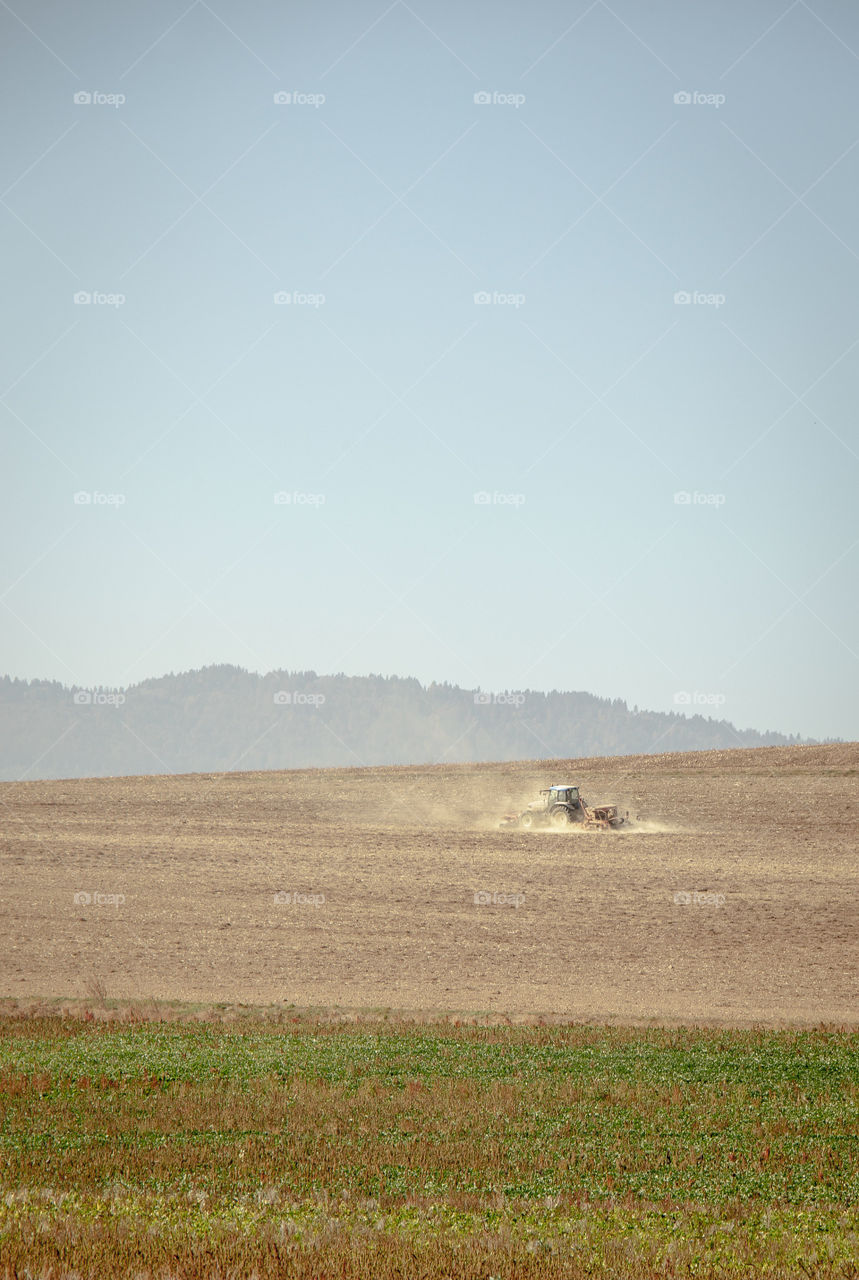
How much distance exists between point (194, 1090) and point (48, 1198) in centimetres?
535

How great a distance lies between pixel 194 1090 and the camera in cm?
1402

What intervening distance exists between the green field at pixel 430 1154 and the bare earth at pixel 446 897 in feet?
20.6

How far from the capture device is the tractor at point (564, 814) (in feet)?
162

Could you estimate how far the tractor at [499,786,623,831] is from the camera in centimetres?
4941

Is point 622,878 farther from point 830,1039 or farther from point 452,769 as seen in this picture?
point 452,769

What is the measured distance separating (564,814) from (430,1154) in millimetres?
39785

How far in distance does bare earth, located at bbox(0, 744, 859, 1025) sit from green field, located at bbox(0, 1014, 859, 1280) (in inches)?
247

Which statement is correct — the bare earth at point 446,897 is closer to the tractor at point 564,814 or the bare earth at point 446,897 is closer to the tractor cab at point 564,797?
the tractor at point 564,814

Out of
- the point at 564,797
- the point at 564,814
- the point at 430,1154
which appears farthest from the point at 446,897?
the point at 430,1154

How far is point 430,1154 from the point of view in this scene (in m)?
11.1

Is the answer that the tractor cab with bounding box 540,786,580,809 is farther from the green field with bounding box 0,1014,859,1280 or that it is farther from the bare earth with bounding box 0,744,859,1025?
the green field with bounding box 0,1014,859,1280

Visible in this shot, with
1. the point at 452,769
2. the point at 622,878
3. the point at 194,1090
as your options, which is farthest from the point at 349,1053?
the point at 452,769

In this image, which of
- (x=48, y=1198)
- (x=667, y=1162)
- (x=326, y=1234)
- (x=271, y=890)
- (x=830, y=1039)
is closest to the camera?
(x=326, y=1234)

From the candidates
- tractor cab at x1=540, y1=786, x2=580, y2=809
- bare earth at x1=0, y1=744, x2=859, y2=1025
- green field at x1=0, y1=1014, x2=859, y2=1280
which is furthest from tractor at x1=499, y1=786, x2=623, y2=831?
green field at x1=0, y1=1014, x2=859, y2=1280
